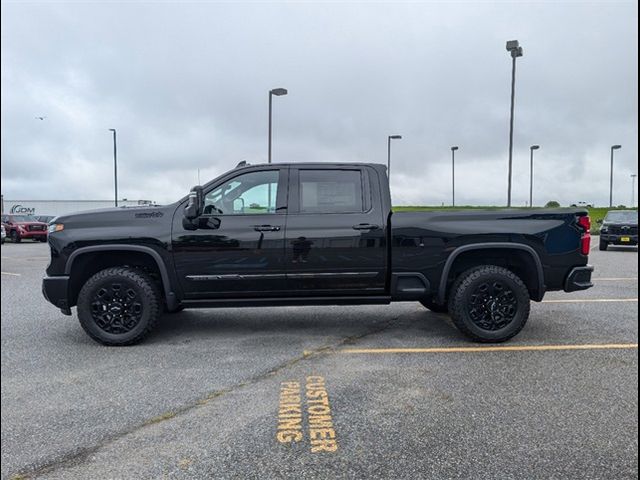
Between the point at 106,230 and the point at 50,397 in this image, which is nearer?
the point at 50,397

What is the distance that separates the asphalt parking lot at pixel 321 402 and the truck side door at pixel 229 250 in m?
0.63

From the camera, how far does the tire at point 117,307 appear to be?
511 cm

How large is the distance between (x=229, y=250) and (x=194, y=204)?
0.60 meters

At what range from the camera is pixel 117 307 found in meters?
5.16

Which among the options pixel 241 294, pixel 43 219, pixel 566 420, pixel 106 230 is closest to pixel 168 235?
pixel 106 230

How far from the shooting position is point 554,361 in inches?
181

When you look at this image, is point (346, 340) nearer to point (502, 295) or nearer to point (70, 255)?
point (502, 295)

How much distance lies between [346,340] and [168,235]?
7.38 ft

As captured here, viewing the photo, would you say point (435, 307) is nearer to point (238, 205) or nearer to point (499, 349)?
point (499, 349)

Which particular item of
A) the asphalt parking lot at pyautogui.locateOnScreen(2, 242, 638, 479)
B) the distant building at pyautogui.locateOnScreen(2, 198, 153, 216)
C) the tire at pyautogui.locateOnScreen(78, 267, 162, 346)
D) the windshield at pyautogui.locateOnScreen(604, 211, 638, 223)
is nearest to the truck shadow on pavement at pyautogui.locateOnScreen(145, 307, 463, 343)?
the asphalt parking lot at pyautogui.locateOnScreen(2, 242, 638, 479)

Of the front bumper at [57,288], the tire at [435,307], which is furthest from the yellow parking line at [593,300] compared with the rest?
the front bumper at [57,288]

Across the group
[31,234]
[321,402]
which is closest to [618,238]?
[321,402]

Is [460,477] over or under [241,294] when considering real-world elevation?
under

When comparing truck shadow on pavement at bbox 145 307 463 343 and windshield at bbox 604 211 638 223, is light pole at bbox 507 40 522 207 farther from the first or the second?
truck shadow on pavement at bbox 145 307 463 343
